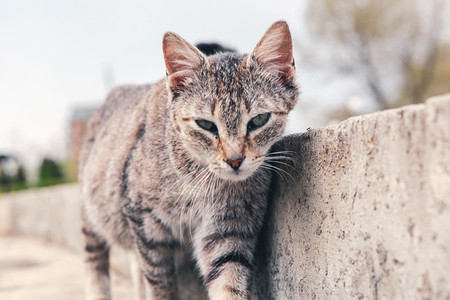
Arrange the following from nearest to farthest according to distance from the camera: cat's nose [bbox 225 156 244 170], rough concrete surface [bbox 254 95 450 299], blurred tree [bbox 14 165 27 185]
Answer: rough concrete surface [bbox 254 95 450 299] < cat's nose [bbox 225 156 244 170] < blurred tree [bbox 14 165 27 185]

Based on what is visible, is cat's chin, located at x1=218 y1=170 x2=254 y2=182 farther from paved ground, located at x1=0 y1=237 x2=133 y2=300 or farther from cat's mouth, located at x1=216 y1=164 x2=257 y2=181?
paved ground, located at x1=0 y1=237 x2=133 y2=300

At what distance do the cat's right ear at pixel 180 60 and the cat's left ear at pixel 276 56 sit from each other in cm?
25

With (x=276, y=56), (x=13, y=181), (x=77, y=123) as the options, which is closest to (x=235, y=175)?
(x=276, y=56)

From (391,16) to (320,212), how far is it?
59.8 ft

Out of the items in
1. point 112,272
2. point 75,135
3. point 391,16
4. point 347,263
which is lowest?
point 75,135

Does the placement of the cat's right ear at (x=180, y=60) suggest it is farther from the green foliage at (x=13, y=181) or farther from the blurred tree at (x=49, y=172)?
the green foliage at (x=13, y=181)

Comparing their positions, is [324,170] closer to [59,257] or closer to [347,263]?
[347,263]

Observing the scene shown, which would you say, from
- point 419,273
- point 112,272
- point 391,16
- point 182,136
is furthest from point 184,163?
point 391,16

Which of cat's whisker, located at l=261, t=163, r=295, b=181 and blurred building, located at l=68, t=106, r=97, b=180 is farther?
blurred building, located at l=68, t=106, r=97, b=180

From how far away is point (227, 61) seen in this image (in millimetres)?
2139

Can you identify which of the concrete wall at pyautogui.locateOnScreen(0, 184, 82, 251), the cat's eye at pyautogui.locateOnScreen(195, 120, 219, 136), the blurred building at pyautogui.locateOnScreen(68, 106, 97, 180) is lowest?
the blurred building at pyautogui.locateOnScreen(68, 106, 97, 180)

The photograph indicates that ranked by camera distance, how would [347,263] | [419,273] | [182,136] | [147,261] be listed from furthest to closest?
[147,261] → [182,136] → [347,263] → [419,273]

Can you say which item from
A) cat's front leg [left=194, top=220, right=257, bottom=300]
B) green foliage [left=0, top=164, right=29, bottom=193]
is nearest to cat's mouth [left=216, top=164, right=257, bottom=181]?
cat's front leg [left=194, top=220, right=257, bottom=300]

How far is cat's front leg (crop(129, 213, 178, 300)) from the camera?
2352 millimetres
